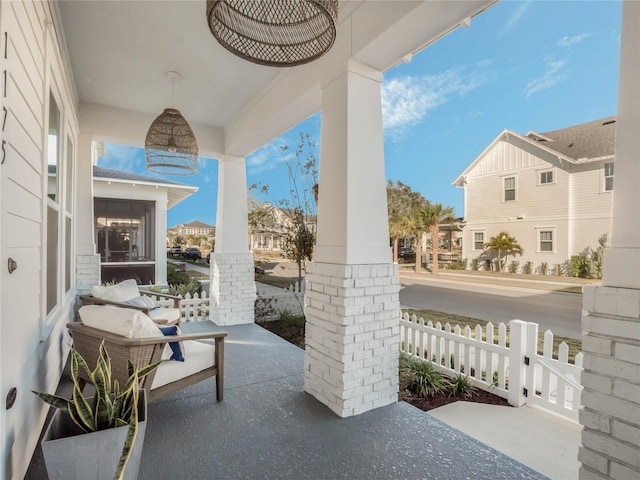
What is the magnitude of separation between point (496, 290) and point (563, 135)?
6.71 meters

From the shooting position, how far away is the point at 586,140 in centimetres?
1128

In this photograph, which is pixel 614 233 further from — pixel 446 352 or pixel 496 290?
pixel 496 290

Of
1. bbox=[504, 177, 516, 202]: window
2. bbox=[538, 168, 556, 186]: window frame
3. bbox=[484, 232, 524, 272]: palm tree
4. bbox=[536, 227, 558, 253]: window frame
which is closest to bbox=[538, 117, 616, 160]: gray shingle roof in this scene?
bbox=[538, 168, 556, 186]: window frame

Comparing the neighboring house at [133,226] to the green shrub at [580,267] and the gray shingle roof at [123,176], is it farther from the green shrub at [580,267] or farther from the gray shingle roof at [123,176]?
the green shrub at [580,267]

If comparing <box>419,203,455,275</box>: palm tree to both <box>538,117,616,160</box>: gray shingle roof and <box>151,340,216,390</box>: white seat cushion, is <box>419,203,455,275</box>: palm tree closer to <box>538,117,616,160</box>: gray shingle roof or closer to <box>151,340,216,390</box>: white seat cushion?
<box>538,117,616,160</box>: gray shingle roof

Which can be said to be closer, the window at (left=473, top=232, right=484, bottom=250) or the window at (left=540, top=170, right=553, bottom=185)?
the window at (left=540, top=170, right=553, bottom=185)

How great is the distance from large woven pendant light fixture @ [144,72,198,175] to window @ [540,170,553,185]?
12.1 m

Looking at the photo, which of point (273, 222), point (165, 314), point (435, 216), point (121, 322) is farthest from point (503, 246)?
point (121, 322)

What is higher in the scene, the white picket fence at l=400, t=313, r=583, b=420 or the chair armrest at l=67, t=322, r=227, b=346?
the chair armrest at l=67, t=322, r=227, b=346

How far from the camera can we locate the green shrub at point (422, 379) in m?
3.47

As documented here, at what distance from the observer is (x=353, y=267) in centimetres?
264

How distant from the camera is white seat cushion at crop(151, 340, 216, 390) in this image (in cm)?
244

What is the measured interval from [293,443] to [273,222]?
4.55 metres

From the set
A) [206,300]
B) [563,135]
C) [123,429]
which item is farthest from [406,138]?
[123,429]
